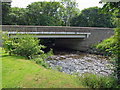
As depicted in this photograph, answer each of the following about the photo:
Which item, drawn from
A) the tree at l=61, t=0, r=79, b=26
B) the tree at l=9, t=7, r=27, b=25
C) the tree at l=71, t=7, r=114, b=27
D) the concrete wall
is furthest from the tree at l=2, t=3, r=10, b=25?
the concrete wall

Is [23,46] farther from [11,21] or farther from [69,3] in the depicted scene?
[69,3]

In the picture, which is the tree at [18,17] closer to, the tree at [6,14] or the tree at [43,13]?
the tree at [6,14]

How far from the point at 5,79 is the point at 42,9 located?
86.1ft

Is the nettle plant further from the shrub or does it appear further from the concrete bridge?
the concrete bridge

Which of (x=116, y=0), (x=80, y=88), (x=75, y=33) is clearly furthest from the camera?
(x=75, y=33)

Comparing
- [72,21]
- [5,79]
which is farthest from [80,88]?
[72,21]

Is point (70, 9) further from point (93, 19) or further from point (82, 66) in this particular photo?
point (82, 66)

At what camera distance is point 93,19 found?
2667cm

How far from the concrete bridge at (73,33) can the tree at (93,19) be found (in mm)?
9813

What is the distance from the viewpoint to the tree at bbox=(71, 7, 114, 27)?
85.5 feet

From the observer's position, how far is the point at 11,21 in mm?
25547

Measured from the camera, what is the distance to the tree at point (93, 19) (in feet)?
85.5

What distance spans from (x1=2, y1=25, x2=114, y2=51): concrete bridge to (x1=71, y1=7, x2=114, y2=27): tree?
386 inches

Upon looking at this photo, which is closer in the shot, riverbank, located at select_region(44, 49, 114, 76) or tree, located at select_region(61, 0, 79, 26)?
riverbank, located at select_region(44, 49, 114, 76)
